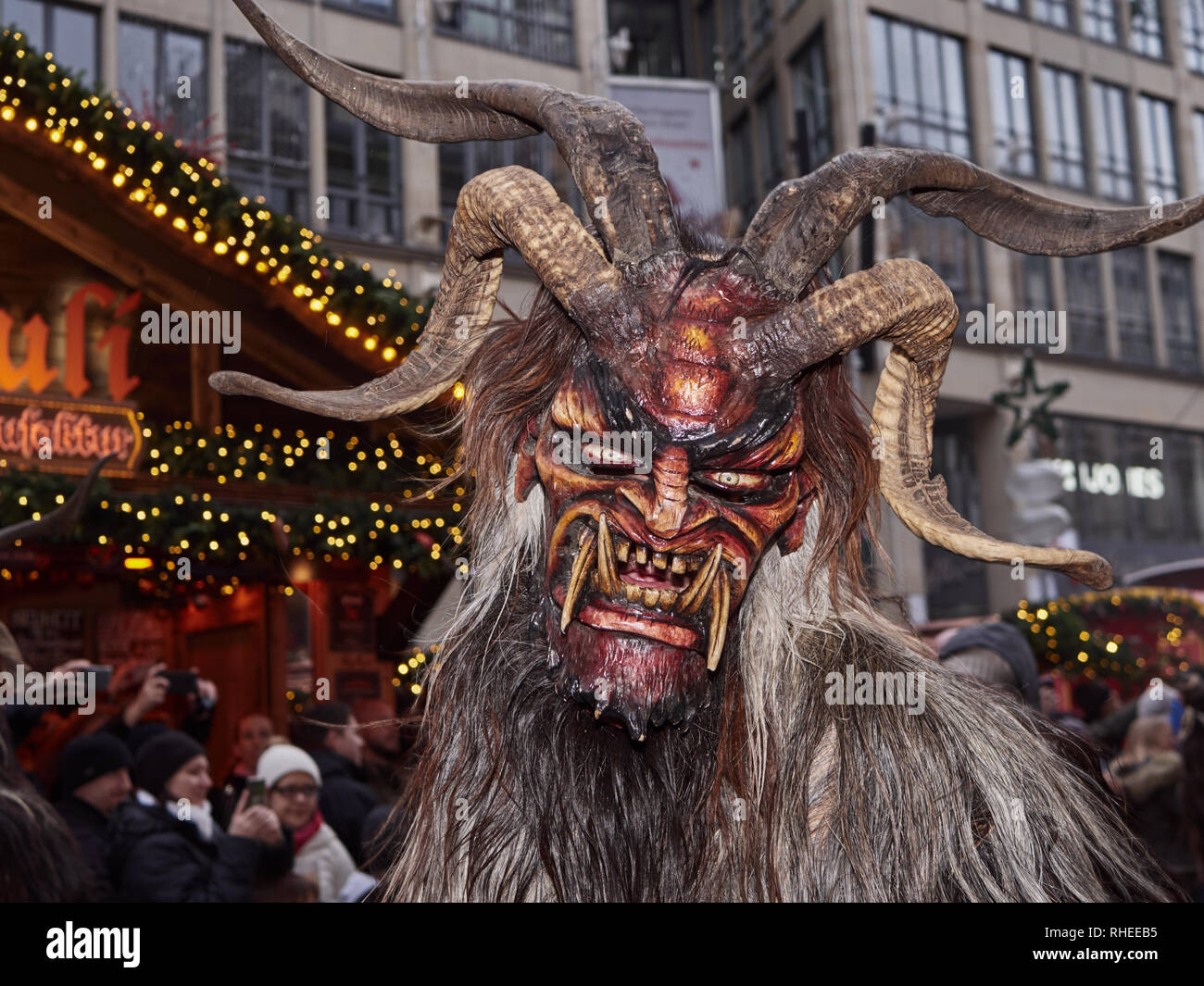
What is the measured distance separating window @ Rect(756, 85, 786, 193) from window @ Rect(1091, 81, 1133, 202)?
449 cm

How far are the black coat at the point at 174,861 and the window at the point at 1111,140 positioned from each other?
1648 centimetres

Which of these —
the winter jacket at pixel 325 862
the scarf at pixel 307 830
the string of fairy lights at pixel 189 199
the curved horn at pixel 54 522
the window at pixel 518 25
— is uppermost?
the window at pixel 518 25

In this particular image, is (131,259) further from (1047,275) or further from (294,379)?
(1047,275)

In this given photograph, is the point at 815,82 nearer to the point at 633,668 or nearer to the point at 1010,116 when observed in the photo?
the point at 1010,116

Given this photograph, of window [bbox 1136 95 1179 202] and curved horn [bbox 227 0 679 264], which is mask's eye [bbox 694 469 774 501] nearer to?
curved horn [bbox 227 0 679 264]

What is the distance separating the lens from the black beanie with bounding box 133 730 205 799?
3936 mm

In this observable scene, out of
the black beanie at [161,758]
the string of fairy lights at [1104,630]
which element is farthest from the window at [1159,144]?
the black beanie at [161,758]

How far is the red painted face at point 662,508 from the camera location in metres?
1.83

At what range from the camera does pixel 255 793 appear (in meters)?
3.62

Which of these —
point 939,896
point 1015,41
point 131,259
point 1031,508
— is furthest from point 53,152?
point 1015,41

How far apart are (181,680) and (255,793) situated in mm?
973

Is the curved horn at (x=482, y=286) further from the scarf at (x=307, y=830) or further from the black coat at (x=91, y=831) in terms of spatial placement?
the scarf at (x=307, y=830)
